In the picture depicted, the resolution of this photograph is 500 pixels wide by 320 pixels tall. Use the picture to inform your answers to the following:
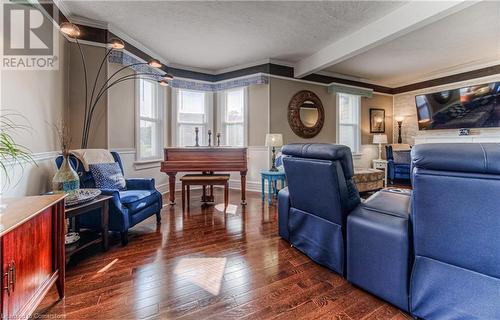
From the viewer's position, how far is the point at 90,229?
95.0 inches

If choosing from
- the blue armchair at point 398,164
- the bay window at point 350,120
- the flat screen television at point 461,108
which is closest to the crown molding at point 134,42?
the bay window at point 350,120

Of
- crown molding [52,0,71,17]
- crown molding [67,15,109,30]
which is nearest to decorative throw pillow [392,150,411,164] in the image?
crown molding [67,15,109,30]

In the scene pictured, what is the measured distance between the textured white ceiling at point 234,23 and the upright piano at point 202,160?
68.7 inches

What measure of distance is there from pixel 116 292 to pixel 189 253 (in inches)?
26.9

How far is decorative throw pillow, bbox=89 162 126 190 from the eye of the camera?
2.58 meters

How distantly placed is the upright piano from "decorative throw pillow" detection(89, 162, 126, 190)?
860mm

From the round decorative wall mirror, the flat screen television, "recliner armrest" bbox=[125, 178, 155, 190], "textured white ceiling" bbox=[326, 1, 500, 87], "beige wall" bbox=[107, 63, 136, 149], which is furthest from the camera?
the round decorative wall mirror

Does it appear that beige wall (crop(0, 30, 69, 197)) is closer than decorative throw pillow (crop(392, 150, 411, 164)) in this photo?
Yes

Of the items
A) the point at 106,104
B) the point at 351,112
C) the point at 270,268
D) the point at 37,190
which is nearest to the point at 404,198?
the point at 270,268

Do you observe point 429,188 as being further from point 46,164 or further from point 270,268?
point 46,164

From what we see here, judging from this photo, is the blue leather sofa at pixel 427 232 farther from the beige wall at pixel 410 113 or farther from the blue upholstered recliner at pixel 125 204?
the beige wall at pixel 410 113

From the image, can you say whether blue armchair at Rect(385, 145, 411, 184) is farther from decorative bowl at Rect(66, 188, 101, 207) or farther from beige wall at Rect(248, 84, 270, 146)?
decorative bowl at Rect(66, 188, 101, 207)

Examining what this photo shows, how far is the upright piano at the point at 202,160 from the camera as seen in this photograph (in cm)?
364

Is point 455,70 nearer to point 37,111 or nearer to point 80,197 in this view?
point 80,197
